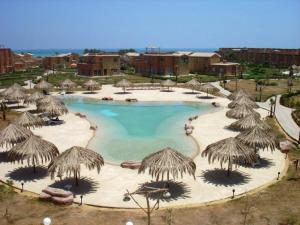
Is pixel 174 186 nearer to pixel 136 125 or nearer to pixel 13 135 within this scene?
pixel 13 135

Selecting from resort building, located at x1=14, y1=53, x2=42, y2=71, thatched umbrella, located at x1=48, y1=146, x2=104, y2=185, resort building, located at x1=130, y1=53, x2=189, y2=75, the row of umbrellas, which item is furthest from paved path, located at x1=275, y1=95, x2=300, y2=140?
resort building, located at x1=14, y1=53, x2=42, y2=71

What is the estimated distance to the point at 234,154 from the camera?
73.3 feet

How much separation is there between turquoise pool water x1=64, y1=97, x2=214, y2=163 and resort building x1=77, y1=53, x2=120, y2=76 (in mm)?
28573

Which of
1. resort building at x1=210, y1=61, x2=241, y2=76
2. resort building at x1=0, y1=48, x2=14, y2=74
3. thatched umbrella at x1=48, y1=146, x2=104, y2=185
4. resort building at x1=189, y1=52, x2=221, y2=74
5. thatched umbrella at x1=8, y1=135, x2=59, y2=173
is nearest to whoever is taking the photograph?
thatched umbrella at x1=48, y1=146, x2=104, y2=185

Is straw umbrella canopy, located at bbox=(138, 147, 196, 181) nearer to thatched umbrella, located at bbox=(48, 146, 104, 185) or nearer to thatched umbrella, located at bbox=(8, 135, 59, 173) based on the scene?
thatched umbrella, located at bbox=(48, 146, 104, 185)

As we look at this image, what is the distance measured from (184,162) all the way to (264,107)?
30465 millimetres

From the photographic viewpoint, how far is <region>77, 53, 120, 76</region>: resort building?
8475cm

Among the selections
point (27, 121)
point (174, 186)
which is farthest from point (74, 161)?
point (27, 121)

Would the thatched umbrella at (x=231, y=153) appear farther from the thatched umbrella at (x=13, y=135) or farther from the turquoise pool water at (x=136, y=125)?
the thatched umbrella at (x=13, y=135)

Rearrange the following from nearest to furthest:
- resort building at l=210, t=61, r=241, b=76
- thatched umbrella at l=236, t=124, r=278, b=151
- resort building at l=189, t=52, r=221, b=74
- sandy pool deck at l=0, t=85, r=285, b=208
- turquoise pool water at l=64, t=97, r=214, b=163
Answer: sandy pool deck at l=0, t=85, r=285, b=208
thatched umbrella at l=236, t=124, r=278, b=151
turquoise pool water at l=64, t=97, r=214, b=163
resort building at l=210, t=61, r=241, b=76
resort building at l=189, t=52, r=221, b=74

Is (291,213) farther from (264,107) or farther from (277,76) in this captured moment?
(277,76)

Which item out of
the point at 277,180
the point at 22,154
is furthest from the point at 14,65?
the point at 277,180

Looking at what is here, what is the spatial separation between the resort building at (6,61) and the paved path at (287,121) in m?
74.3

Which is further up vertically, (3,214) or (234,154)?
(234,154)
